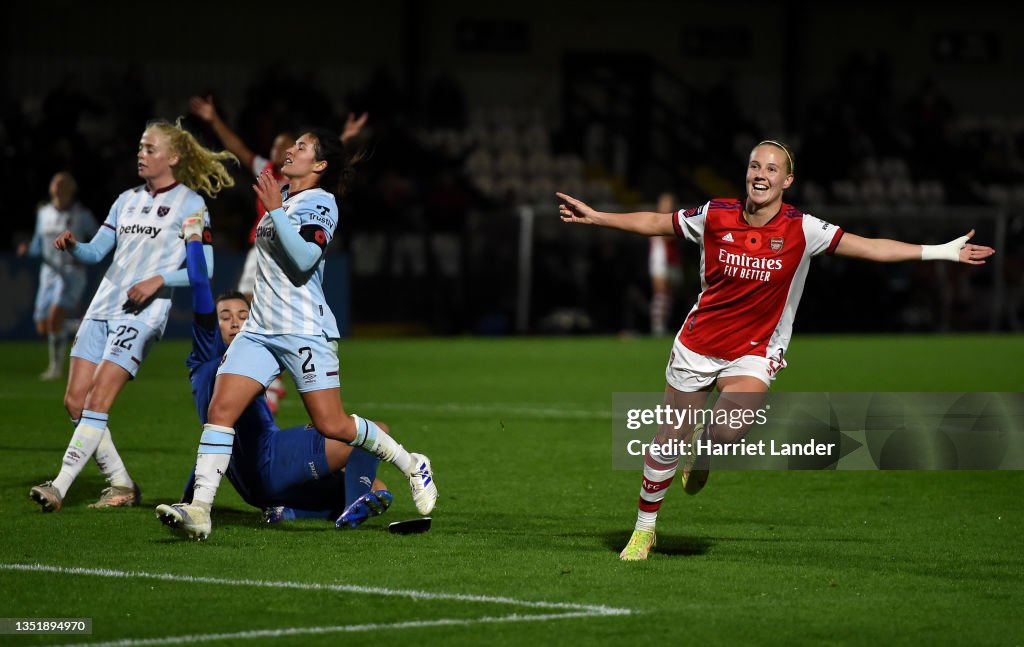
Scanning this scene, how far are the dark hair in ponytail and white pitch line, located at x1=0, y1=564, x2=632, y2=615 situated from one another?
216 cm

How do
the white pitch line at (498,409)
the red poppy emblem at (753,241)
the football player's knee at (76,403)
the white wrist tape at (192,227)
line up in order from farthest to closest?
the white pitch line at (498,409), the football player's knee at (76,403), the white wrist tape at (192,227), the red poppy emblem at (753,241)

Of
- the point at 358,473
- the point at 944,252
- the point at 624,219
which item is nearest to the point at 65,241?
the point at 358,473

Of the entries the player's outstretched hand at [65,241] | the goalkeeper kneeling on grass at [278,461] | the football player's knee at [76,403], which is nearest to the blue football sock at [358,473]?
the goalkeeper kneeling on grass at [278,461]

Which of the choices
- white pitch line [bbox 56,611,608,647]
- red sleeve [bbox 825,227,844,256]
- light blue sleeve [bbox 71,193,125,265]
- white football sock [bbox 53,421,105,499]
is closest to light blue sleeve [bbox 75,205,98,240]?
light blue sleeve [bbox 71,193,125,265]

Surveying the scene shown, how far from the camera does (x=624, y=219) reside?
7340mm

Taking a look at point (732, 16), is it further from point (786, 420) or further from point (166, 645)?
point (166, 645)

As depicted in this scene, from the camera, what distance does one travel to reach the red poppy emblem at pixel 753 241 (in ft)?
23.9

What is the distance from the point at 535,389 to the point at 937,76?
23655 mm

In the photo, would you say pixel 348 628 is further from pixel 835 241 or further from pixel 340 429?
pixel 835 241

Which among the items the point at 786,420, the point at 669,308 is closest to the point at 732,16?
the point at 669,308

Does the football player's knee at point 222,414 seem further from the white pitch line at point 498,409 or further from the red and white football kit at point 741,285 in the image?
the white pitch line at point 498,409

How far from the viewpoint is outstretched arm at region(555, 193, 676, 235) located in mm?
7301

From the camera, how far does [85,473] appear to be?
32.7 ft

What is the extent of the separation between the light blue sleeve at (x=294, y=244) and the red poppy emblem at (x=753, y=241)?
202 centimetres
